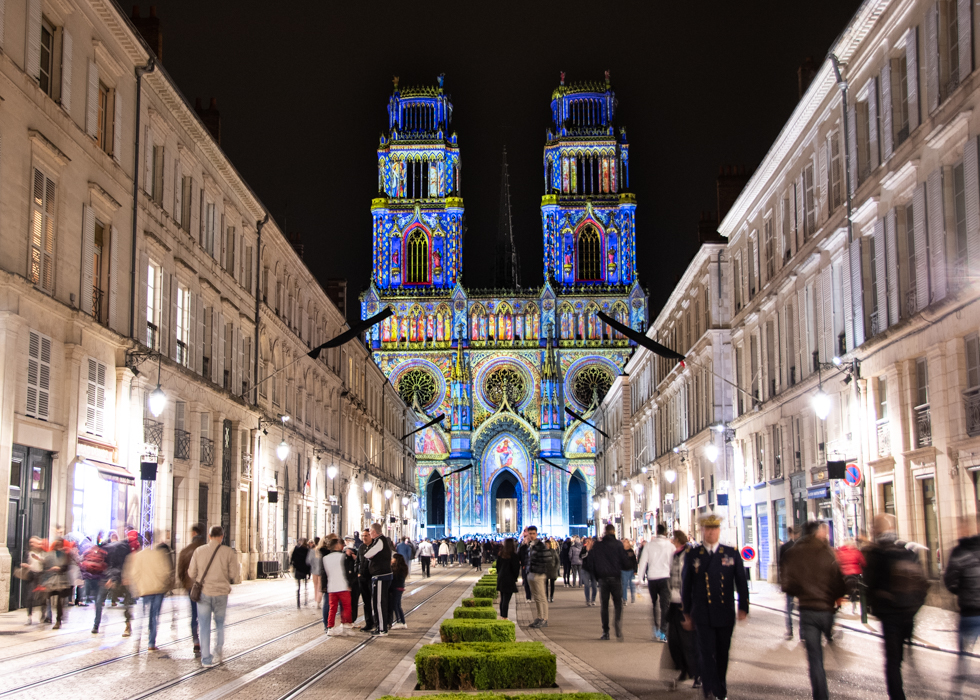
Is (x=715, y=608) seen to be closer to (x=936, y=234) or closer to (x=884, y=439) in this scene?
(x=936, y=234)

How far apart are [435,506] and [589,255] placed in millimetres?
28786

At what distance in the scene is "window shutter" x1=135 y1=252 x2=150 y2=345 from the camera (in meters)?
29.7

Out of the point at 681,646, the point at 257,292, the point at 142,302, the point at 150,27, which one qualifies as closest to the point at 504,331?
the point at 257,292

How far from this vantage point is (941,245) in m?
21.8

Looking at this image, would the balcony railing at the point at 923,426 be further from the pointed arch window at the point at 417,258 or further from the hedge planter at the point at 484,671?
the pointed arch window at the point at 417,258

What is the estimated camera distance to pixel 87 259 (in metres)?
26.1

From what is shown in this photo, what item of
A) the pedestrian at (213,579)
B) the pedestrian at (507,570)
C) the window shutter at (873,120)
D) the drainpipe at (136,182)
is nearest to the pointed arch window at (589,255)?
the drainpipe at (136,182)

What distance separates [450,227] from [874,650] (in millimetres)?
93922

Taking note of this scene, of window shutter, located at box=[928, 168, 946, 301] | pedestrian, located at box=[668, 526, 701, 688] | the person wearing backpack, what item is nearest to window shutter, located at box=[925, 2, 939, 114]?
window shutter, located at box=[928, 168, 946, 301]

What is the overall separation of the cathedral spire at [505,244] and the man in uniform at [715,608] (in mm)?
122513

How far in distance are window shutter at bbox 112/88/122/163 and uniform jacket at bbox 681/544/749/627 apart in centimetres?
2142

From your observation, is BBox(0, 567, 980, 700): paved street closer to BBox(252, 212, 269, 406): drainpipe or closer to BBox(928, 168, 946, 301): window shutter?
BBox(928, 168, 946, 301): window shutter

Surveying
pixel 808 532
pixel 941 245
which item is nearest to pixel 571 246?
pixel 941 245

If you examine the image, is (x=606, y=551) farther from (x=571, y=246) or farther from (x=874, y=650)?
(x=571, y=246)
